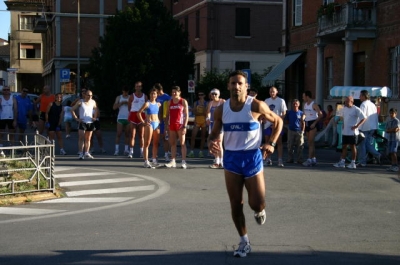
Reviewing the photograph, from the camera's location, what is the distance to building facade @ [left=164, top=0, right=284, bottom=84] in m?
47.4

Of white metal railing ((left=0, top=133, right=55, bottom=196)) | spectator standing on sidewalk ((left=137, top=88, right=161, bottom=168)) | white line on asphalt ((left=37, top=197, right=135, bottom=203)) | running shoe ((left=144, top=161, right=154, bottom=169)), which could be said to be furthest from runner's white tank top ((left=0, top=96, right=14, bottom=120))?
white line on asphalt ((left=37, top=197, right=135, bottom=203))

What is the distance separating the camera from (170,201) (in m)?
12.1

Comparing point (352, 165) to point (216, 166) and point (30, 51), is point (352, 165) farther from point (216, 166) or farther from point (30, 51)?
point (30, 51)

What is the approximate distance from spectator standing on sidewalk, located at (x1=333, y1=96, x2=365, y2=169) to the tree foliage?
23.9 meters

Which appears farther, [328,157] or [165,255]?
[328,157]

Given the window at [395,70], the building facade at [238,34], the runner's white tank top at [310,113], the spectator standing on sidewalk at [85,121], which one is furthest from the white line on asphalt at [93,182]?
the building facade at [238,34]

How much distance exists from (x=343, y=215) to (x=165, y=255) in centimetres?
365

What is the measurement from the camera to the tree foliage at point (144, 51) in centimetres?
4134

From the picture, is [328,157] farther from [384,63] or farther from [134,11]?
[134,11]

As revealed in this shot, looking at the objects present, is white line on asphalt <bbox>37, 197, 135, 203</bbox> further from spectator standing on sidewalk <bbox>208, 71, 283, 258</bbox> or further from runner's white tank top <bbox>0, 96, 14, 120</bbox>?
runner's white tank top <bbox>0, 96, 14, 120</bbox>

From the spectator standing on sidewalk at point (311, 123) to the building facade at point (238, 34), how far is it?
27.9 metres

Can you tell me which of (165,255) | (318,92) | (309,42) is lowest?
(165,255)

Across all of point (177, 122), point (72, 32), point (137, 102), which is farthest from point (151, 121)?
point (72, 32)

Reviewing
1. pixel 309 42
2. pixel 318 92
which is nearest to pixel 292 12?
pixel 309 42
